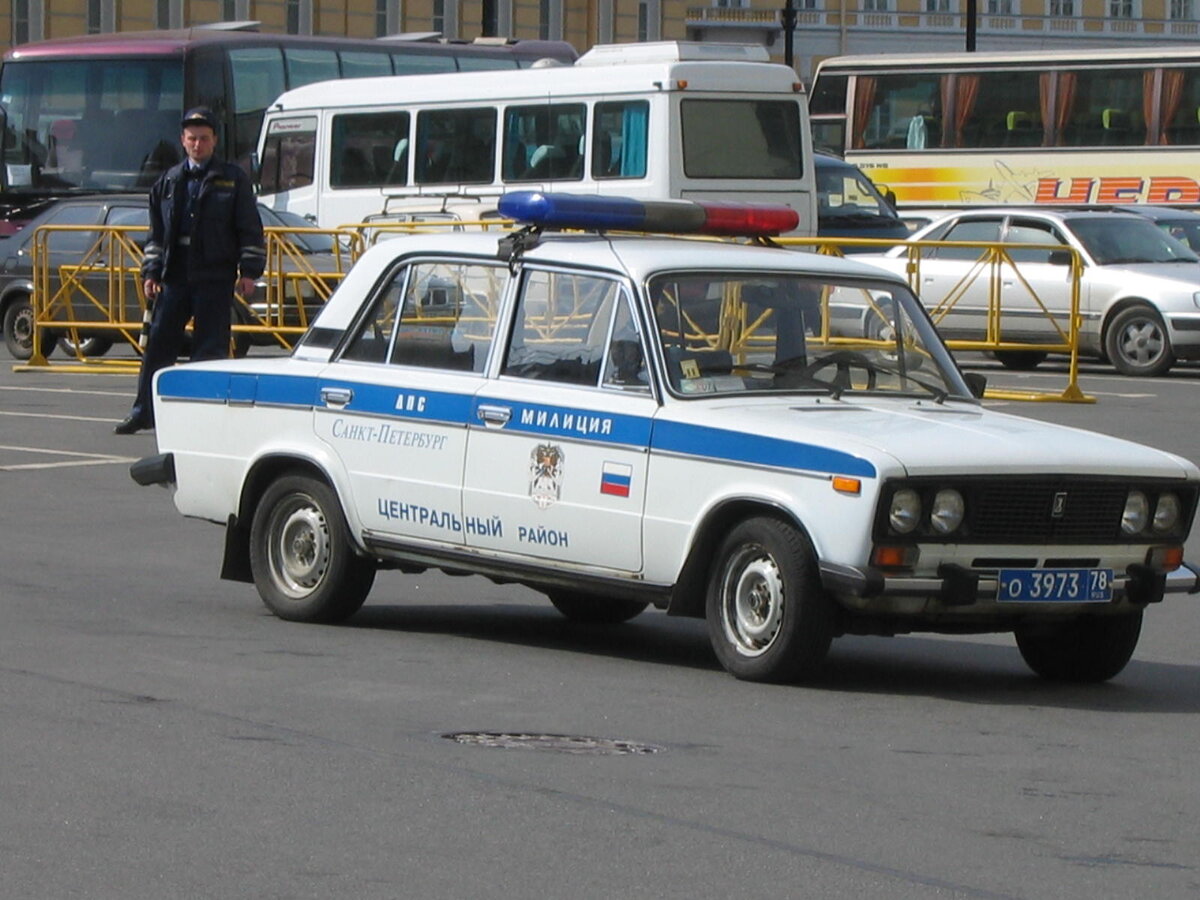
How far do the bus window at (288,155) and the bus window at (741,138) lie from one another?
6.29 m

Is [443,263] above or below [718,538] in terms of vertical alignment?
above

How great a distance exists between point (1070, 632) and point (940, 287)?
1626 cm

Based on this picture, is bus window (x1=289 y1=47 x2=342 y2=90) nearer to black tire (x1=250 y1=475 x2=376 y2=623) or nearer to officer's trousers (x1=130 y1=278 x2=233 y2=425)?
officer's trousers (x1=130 y1=278 x2=233 y2=425)

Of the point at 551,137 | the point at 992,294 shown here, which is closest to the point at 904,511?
the point at 992,294

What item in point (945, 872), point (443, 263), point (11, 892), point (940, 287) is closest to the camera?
point (11, 892)

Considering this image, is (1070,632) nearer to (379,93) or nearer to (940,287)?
(940,287)

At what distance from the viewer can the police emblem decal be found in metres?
8.85

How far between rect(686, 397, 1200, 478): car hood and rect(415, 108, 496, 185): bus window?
2160 cm

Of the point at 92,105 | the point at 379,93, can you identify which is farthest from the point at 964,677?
the point at 92,105

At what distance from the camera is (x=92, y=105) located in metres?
37.0

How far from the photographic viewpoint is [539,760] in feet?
22.9

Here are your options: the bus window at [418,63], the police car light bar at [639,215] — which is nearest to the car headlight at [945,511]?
the police car light bar at [639,215]

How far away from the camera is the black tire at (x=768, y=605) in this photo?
320 inches

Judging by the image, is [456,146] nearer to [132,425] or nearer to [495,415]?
[132,425]
